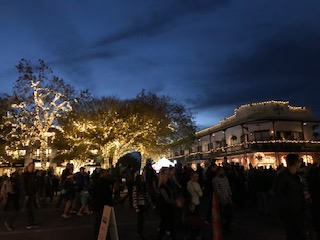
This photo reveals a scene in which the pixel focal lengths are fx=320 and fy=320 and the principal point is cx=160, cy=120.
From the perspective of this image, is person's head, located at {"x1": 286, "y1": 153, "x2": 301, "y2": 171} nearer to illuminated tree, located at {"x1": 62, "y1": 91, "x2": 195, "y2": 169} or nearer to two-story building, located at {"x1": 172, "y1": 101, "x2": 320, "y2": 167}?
illuminated tree, located at {"x1": 62, "y1": 91, "x2": 195, "y2": 169}

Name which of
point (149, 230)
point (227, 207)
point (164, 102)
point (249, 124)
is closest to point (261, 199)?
point (227, 207)

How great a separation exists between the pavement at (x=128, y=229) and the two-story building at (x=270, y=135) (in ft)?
85.8

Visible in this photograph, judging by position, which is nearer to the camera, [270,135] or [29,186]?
[29,186]

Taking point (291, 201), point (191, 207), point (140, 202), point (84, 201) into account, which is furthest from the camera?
point (84, 201)

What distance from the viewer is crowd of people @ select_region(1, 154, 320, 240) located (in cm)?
546

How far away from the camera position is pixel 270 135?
37625mm

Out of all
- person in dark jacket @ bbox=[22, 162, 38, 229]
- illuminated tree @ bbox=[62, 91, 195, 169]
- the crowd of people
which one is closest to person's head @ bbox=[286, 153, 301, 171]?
the crowd of people

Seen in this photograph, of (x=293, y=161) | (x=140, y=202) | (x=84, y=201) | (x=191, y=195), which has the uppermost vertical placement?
(x=293, y=161)

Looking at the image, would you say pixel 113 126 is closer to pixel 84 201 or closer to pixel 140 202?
pixel 84 201

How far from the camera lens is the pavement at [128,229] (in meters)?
8.42

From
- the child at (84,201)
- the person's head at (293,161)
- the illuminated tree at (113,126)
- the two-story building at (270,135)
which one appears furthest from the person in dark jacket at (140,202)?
the two-story building at (270,135)

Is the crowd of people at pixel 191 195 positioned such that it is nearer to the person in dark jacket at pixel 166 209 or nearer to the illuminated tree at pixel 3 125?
the person in dark jacket at pixel 166 209

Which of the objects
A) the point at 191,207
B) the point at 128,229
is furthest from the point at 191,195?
the point at 128,229

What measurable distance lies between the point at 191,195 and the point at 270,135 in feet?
105
